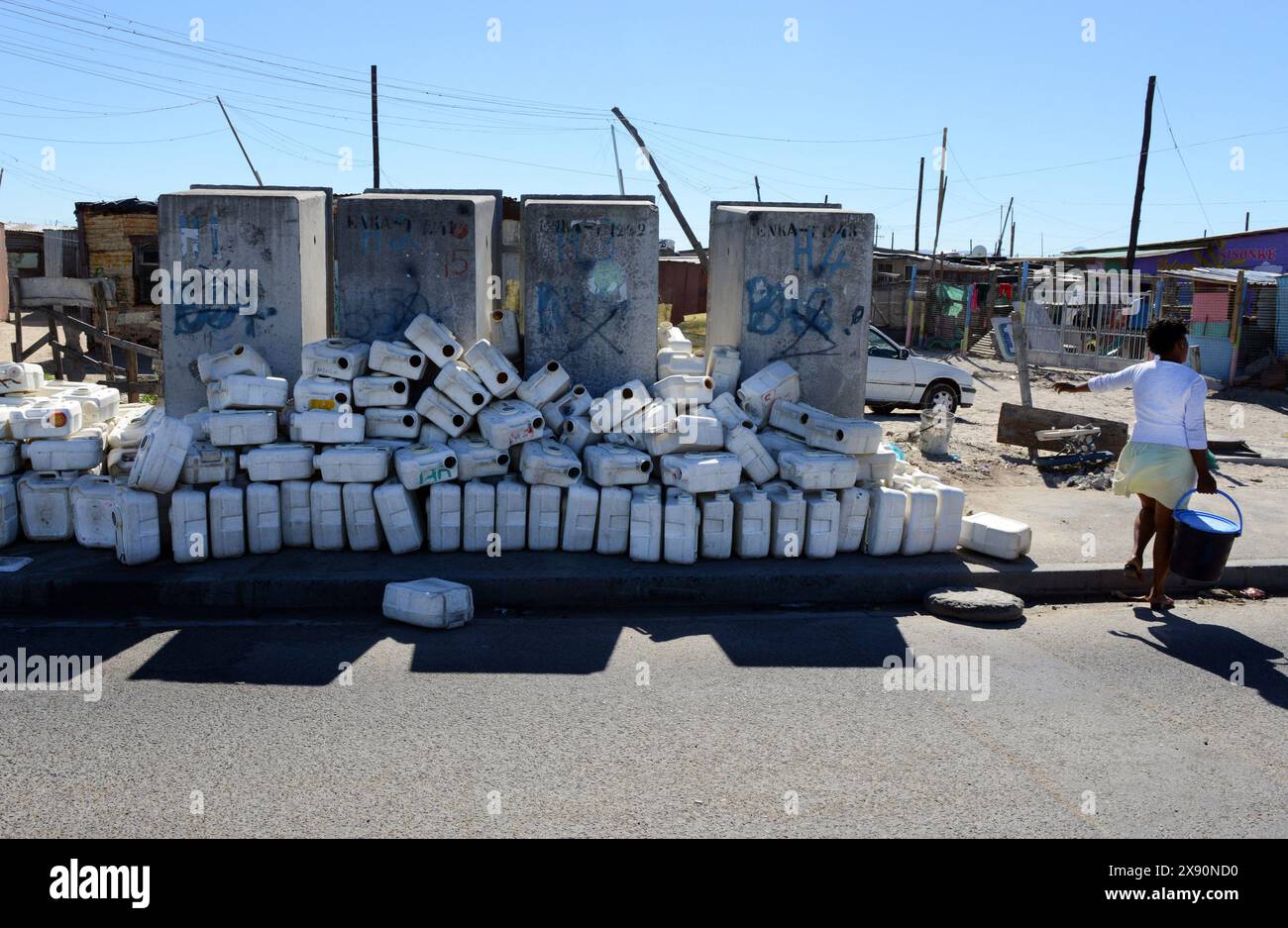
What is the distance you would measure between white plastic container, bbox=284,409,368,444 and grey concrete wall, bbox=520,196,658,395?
76.8 inches

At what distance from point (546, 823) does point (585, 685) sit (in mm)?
1534

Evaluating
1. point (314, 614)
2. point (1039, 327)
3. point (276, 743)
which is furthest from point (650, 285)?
point (1039, 327)

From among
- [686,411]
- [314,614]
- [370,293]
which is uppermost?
[370,293]

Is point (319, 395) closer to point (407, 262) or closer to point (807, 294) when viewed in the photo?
point (407, 262)

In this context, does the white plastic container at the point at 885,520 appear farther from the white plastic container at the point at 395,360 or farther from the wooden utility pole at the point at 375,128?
the wooden utility pole at the point at 375,128

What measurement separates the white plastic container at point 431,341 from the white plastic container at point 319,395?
69 centimetres

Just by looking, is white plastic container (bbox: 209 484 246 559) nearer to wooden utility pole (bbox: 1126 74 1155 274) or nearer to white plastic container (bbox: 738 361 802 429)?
white plastic container (bbox: 738 361 802 429)

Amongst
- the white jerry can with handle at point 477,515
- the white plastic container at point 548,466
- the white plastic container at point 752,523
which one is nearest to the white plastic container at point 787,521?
the white plastic container at point 752,523

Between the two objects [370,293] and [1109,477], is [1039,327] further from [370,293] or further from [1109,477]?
[370,293]

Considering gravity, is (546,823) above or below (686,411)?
below

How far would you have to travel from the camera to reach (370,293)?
8.85 metres

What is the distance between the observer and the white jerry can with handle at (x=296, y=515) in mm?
7453

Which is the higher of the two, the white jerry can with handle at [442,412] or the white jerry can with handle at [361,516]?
the white jerry can with handle at [442,412]

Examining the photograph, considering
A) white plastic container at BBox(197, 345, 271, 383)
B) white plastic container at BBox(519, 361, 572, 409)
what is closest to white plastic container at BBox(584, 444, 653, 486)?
white plastic container at BBox(519, 361, 572, 409)
